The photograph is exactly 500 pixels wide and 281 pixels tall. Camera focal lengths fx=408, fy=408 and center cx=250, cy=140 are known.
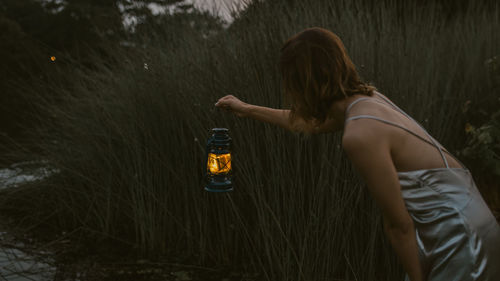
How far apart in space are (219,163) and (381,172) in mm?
818

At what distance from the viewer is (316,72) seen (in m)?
1.65

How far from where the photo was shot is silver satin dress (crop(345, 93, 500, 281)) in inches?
61.1

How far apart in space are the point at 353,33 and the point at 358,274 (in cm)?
167

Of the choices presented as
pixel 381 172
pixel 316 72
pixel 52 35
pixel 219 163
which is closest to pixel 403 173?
pixel 381 172

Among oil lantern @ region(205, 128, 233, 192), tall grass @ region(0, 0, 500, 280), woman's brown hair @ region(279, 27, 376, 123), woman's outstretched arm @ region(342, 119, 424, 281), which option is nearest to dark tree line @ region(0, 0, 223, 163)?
tall grass @ region(0, 0, 500, 280)

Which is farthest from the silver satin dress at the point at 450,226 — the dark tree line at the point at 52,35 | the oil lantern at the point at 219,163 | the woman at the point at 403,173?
the dark tree line at the point at 52,35

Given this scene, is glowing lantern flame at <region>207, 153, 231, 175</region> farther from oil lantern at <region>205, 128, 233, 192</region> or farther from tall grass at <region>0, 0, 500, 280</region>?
tall grass at <region>0, 0, 500, 280</region>

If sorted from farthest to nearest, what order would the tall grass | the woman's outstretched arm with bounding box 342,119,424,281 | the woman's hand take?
1. the tall grass
2. the woman's hand
3. the woman's outstretched arm with bounding box 342,119,424,281

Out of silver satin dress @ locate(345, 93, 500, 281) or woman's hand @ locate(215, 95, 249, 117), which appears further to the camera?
woman's hand @ locate(215, 95, 249, 117)

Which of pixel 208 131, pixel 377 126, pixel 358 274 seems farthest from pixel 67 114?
pixel 377 126

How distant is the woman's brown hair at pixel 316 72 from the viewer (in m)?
1.63

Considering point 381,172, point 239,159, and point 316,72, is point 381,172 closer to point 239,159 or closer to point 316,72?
point 316,72

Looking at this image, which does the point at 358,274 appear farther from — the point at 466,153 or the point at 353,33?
the point at 353,33

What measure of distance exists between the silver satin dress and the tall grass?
0.61 m
